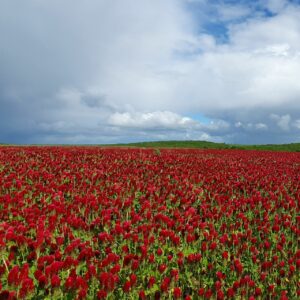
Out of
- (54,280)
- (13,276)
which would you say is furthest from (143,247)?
(13,276)

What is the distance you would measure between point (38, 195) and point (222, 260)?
616 centimetres

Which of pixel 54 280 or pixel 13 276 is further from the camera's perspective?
pixel 54 280

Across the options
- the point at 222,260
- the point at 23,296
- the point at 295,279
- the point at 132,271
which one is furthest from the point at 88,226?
the point at 295,279

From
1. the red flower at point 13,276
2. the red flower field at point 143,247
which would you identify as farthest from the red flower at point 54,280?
the red flower at point 13,276

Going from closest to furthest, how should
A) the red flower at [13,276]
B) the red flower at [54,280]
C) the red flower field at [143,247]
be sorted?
the red flower at [13,276] < the red flower at [54,280] < the red flower field at [143,247]

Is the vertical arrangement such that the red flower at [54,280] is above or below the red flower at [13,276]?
below

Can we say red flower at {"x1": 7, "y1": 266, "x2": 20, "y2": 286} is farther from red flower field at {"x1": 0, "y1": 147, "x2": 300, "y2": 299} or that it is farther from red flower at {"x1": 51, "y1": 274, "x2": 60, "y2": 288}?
red flower at {"x1": 51, "y1": 274, "x2": 60, "y2": 288}

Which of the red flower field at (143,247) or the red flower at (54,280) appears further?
the red flower field at (143,247)

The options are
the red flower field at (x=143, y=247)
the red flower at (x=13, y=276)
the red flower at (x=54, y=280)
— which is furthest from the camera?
the red flower field at (x=143, y=247)

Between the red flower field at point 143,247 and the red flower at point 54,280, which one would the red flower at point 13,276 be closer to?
the red flower field at point 143,247

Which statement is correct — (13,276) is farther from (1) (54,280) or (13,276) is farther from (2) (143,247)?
(2) (143,247)

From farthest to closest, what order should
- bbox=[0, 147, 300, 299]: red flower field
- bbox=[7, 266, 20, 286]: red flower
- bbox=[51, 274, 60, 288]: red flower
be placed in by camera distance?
1. bbox=[0, 147, 300, 299]: red flower field
2. bbox=[51, 274, 60, 288]: red flower
3. bbox=[7, 266, 20, 286]: red flower

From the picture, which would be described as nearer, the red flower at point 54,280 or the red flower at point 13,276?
the red flower at point 13,276

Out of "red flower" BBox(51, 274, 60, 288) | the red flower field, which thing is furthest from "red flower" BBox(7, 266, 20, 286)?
"red flower" BBox(51, 274, 60, 288)
